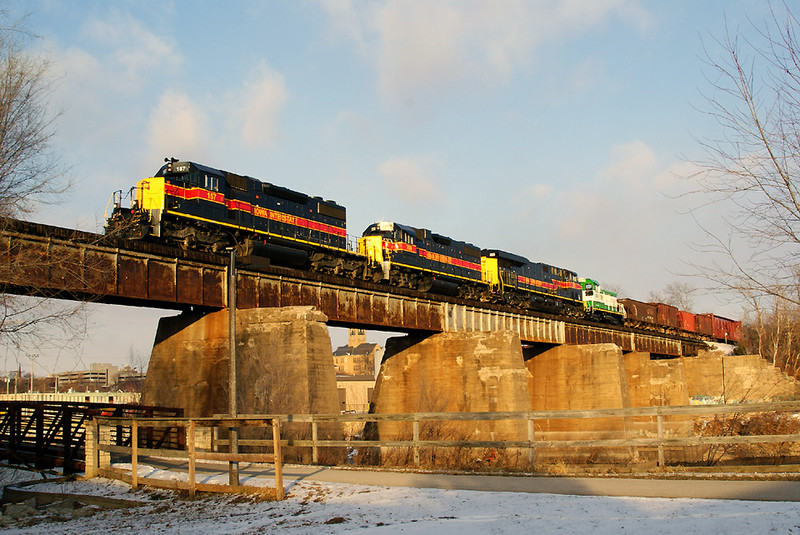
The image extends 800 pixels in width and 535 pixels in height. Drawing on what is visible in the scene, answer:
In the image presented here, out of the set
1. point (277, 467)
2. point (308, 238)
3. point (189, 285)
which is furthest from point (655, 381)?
point (277, 467)

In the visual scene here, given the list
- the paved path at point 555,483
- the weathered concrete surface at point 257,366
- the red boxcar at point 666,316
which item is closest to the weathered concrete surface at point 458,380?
the weathered concrete surface at point 257,366

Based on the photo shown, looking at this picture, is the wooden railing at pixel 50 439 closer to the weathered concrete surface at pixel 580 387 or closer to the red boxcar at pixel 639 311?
the weathered concrete surface at pixel 580 387

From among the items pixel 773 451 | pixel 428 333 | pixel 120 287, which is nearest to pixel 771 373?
pixel 773 451

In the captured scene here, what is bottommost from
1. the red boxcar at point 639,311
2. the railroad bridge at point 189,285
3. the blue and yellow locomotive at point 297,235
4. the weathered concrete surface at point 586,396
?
the weathered concrete surface at point 586,396

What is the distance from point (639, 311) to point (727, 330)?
1208 inches

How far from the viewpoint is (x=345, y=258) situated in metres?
35.1

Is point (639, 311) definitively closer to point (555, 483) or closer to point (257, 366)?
point (257, 366)

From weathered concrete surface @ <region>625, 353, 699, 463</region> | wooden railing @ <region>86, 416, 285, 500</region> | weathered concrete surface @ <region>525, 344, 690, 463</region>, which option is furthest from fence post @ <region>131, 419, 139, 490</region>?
weathered concrete surface @ <region>625, 353, 699, 463</region>

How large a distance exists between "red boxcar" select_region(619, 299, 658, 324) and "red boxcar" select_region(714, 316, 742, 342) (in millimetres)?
21060

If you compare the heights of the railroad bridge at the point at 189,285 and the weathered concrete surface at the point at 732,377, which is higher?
the railroad bridge at the point at 189,285

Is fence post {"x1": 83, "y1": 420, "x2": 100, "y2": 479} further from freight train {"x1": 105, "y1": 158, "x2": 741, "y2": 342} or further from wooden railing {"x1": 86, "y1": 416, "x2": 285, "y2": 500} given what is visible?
freight train {"x1": 105, "y1": 158, "x2": 741, "y2": 342}

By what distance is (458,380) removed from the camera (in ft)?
112

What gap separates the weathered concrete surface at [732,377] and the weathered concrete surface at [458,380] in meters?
32.3

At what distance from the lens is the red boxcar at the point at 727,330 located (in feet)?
277
